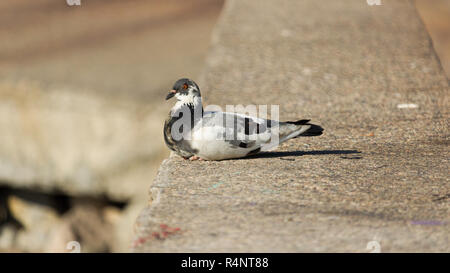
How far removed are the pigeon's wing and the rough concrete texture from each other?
0.15 meters

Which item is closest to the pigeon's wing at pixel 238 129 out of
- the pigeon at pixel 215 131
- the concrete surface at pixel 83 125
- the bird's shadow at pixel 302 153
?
the pigeon at pixel 215 131

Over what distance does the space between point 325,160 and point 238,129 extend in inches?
22.7

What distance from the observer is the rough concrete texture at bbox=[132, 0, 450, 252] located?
9.36 ft

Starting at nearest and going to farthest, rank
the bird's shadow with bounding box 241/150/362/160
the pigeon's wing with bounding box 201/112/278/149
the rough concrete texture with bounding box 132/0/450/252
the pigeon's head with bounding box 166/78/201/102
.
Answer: the rough concrete texture with bounding box 132/0/450/252 → the pigeon's wing with bounding box 201/112/278/149 → the pigeon's head with bounding box 166/78/201/102 → the bird's shadow with bounding box 241/150/362/160

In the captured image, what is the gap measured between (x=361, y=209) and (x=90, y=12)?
669 centimetres

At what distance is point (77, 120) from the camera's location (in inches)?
258

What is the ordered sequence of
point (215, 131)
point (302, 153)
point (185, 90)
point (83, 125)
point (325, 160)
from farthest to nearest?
1. point (83, 125)
2. point (302, 153)
3. point (325, 160)
4. point (185, 90)
5. point (215, 131)

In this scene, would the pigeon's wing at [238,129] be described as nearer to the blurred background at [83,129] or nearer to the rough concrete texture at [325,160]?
the rough concrete texture at [325,160]

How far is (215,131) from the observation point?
342 centimetres

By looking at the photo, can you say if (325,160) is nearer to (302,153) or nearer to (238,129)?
(302,153)

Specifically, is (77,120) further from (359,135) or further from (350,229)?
(350,229)

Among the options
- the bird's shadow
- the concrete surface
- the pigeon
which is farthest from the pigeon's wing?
the concrete surface

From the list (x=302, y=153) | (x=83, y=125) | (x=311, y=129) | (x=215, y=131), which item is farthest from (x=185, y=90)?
(x=83, y=125)

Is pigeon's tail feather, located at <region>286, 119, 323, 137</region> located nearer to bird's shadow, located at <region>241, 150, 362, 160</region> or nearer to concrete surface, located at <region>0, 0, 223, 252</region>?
bird's shadow, located at <region>241, 150, 362, 160</region>
